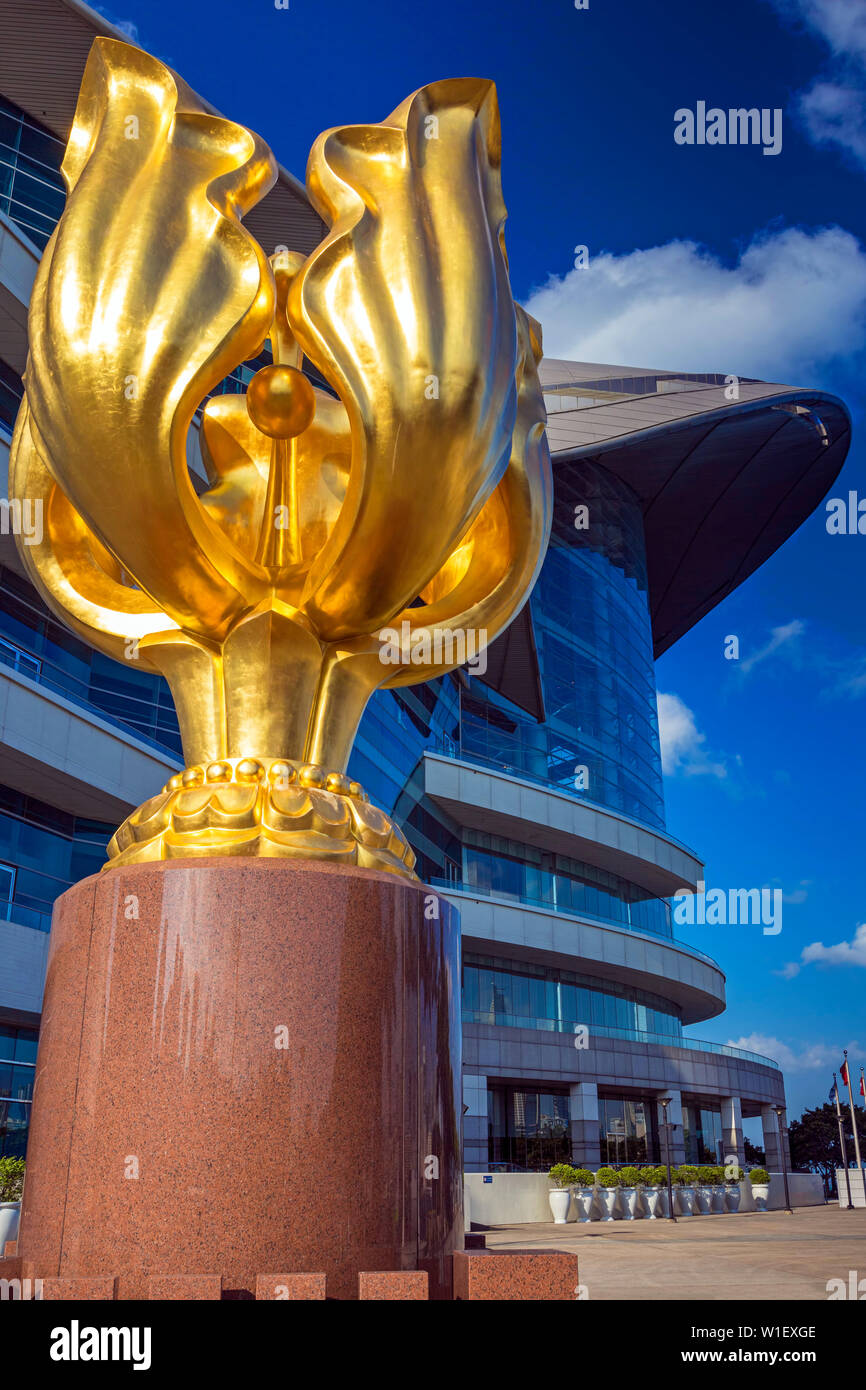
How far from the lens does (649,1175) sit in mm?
26859

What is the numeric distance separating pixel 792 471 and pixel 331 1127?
1993 inches

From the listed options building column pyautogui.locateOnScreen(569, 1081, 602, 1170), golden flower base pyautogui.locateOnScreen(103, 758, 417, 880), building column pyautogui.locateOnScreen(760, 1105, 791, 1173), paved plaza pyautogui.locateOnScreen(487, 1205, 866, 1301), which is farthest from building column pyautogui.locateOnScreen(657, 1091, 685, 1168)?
golden flower base pyautogui.locateOnScreen(103, 758, 417, 880)

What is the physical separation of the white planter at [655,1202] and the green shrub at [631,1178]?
22cm

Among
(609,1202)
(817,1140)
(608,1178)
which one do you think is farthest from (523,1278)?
(817,1140)

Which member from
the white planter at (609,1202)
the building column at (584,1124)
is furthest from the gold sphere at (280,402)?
the building column at (584,1124)

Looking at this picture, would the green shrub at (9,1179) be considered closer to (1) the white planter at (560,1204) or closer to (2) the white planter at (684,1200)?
(1) the white planter at (560,1204)

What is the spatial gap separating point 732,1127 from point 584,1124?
11.1 meters

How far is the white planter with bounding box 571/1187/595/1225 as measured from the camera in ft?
77.1

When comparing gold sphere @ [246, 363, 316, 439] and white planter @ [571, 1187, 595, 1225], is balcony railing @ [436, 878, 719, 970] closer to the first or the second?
white planter @ [571, 1187, 595, 1225]

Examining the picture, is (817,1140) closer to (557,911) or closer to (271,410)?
(557,911)

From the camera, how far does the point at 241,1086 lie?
3988 millimetres

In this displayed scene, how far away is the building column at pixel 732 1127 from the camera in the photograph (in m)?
41.5
